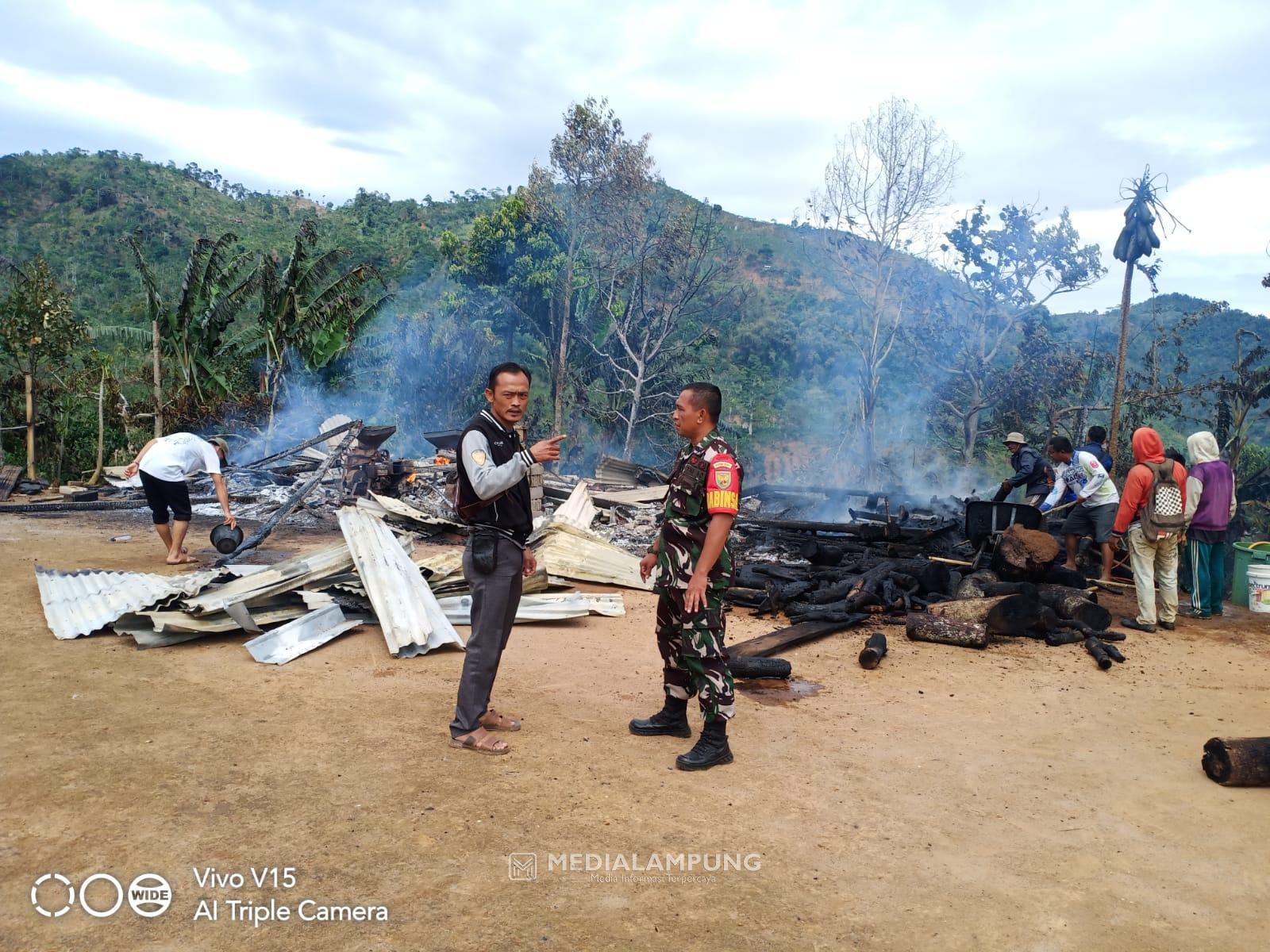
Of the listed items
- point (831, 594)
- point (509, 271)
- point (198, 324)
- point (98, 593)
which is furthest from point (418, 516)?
→ point (509, 271)

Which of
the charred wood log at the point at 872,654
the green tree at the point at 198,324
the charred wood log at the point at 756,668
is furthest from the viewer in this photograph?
the green tree at the point at 198,324

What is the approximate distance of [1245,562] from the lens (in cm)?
870

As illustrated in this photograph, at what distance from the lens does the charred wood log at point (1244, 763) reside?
3998 millimetres

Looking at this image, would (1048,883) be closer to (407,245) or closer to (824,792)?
(824,792)

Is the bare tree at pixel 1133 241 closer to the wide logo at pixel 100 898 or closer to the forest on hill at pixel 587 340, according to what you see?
the forest on hill at pixel 587 340

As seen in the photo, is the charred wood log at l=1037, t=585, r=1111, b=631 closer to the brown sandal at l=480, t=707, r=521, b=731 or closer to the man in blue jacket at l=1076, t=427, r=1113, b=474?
the man in blue jacket at l=1076, t=427, r=1113, b=474

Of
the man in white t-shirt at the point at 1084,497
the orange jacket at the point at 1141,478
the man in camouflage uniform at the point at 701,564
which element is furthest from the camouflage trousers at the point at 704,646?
the man in white t-shirt at the point at 1084,497

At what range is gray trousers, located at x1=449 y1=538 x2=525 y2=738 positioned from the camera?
397 centimetres

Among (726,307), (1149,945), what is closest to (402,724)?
(1149,945)

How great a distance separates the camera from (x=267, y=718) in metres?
4.40

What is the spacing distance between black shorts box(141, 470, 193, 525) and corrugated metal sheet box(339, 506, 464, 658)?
6.99 feet

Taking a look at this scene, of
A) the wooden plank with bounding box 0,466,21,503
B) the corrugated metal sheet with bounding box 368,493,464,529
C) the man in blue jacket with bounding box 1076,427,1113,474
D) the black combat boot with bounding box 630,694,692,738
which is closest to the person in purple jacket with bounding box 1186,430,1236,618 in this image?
the man in blue jacket with bounding box 1076,427,1113,474

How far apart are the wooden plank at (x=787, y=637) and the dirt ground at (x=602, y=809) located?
0.60m

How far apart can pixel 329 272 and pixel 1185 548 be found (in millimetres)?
18357
